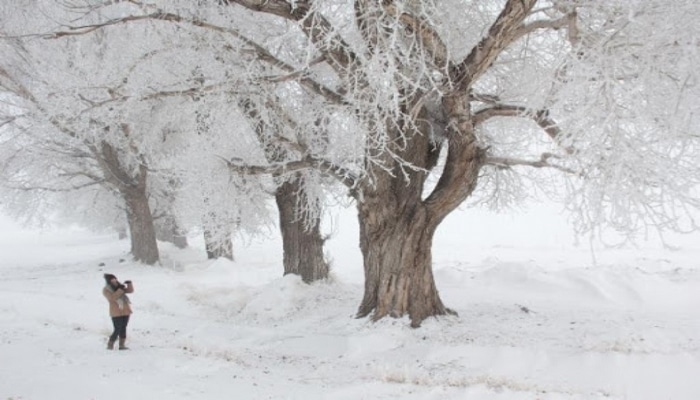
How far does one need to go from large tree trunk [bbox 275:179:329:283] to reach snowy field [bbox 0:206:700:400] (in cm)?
52

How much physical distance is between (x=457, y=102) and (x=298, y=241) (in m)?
6.20


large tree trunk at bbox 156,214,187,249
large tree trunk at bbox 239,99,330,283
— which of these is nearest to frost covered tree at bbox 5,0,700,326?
large tree trunk at bbox 239,99,330,283

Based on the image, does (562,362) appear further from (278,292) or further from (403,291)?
(278,292)

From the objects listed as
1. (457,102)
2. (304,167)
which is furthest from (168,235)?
(457,102)

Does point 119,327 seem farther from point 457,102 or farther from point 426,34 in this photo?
point 426,34

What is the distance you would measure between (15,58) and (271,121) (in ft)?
33.2

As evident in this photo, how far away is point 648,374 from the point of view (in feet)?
21.5

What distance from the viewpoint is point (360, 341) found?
8492mm

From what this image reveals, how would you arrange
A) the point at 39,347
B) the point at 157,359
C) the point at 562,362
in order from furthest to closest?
the point at 39,347
the point at 157,359
the point at 562,362

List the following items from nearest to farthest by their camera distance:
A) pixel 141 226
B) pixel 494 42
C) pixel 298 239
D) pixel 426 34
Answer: pixel 426 34
pixel 494 42
pixel 298 239
pixel 141 226

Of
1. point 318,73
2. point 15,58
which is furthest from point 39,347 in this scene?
point 15,58

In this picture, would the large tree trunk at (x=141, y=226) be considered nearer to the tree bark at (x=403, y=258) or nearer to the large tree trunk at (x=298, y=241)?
the large tree trunk at (x=298, y=241)

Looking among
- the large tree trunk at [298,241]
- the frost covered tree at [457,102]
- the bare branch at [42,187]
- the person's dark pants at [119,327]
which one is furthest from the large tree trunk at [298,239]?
the bare branch at [42,187]

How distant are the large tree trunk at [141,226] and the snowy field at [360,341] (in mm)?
3282
